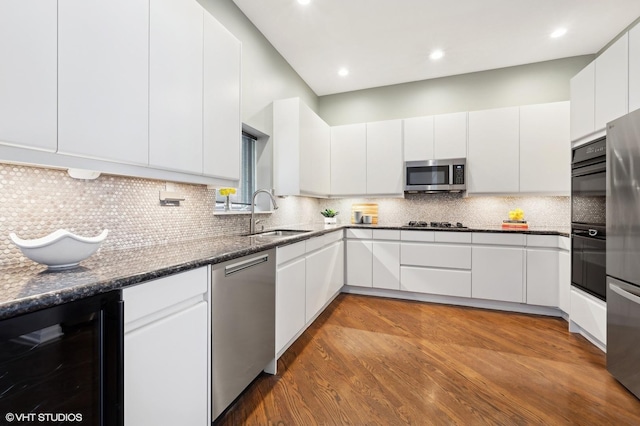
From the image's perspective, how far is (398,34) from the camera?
293 cm

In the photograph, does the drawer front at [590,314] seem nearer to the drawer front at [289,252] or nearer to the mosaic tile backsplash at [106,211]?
the drawer front at [289,252]

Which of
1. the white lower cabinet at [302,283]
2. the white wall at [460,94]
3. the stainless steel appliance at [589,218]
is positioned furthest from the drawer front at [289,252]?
the white wall at [460,94]

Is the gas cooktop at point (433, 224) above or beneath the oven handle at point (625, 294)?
above

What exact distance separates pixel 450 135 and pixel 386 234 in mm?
1505

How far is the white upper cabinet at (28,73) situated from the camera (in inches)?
34.9

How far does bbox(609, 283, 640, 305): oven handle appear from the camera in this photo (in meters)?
1.67

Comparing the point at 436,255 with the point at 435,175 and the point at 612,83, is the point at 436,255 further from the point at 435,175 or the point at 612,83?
the point at 612,83

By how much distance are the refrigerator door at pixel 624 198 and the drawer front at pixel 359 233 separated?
2161 millimetres

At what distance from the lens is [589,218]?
2252mm

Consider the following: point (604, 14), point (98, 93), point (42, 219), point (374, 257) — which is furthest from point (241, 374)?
point (604, 14)

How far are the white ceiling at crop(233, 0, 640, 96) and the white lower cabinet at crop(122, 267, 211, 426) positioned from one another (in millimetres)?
2578

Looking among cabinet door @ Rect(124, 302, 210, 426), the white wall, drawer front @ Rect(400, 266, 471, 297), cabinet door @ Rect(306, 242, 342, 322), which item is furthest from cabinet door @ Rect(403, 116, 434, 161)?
cabinet door @ Rect(124, 302, 210, 426)

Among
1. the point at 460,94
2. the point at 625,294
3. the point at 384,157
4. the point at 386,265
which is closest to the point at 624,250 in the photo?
the point at 625,294

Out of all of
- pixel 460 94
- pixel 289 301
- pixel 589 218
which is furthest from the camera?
pixel 460 94
